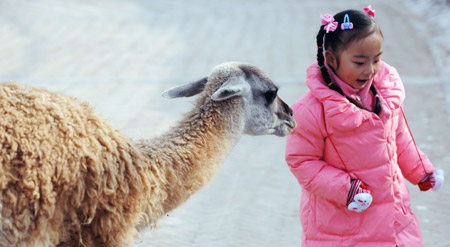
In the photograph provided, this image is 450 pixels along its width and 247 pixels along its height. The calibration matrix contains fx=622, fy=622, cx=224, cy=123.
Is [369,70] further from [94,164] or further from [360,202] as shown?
[94,164]

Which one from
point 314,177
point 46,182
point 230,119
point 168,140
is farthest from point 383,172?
point 46,182

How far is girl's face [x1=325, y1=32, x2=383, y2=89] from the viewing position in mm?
3211

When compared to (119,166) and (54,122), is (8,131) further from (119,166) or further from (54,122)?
(119,166)

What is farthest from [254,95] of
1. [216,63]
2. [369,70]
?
[216,63]

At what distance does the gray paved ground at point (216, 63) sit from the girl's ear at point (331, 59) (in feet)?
6.58

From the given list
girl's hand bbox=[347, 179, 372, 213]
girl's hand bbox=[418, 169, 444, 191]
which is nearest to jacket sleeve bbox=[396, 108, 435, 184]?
girl's hand bbox=[418, 169, 444, 191]

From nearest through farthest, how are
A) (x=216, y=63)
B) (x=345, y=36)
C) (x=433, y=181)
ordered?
1. (x=345, y=36)
2. (x=433, y=181)
3. (x=216, y=63)

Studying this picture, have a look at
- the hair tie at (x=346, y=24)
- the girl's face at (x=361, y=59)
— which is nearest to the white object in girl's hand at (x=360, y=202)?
the girl's face at (x=361, y=59)

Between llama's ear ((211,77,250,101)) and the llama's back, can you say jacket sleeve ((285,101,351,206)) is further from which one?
the llama's back

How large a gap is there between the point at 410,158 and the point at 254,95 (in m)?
1.08

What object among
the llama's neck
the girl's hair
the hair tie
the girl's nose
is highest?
the hair tie

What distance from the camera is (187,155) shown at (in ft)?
12.0

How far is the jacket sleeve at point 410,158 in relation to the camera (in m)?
3.54

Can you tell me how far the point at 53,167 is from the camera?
315cm
